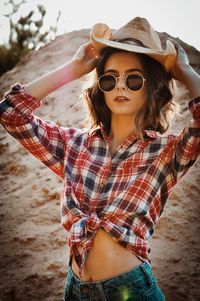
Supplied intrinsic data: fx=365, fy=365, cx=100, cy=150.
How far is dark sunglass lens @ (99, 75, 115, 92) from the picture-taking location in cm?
188

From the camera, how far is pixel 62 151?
2.03 metres

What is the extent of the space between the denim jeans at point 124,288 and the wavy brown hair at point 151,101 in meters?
0.71

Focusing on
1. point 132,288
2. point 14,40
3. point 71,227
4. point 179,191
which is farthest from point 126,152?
point 14,40

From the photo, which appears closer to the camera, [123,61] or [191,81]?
[191,81]

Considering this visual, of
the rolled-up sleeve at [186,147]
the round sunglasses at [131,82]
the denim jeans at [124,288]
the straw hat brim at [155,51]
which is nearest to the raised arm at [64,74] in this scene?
the straw hat brim at [155,51]

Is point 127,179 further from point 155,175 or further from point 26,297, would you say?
point 26,297

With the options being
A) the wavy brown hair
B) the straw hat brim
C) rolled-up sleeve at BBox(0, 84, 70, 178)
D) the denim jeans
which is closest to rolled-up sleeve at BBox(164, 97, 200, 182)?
the wavy brown hair

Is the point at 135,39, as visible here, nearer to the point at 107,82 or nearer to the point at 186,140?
the point at 107,82

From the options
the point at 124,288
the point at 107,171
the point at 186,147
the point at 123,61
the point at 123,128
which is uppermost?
the point at 123,61

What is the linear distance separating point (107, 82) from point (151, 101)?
272 millimetres

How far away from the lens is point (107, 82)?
→ 1.90 meters

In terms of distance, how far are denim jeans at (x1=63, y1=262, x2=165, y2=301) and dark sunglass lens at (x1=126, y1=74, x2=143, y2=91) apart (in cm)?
86

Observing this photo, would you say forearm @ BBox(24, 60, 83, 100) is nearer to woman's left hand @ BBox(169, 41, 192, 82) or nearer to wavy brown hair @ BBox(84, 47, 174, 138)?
wavy brown hair @ BBox(84, 47, 174, 138)

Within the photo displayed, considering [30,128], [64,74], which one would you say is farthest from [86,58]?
[30,128]
